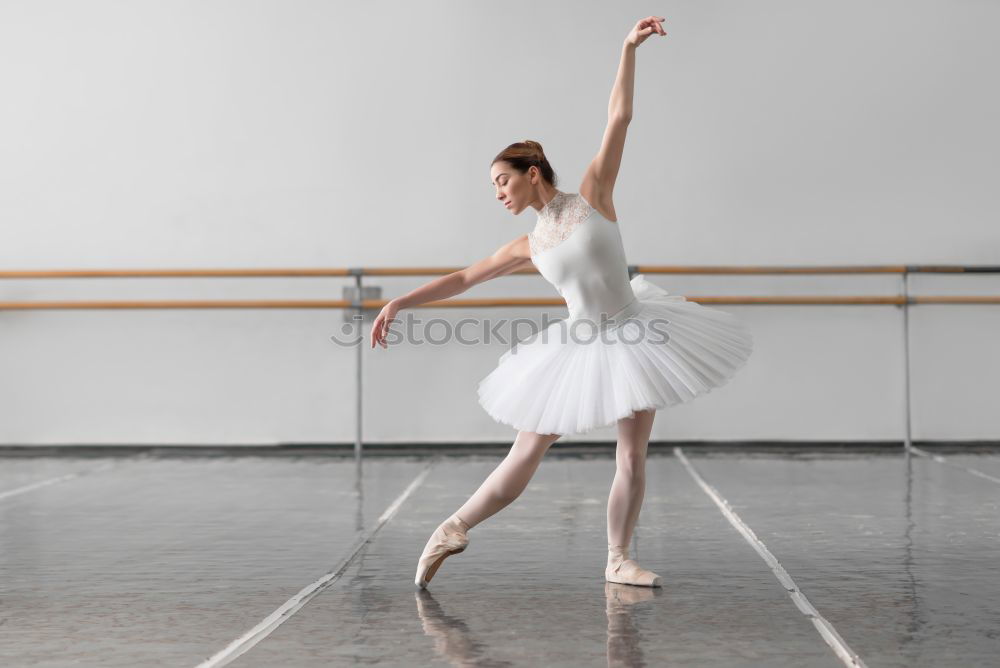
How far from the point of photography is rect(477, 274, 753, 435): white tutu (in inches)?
104

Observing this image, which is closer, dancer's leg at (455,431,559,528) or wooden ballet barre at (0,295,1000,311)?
dancer's leg at (455,431,559,528)

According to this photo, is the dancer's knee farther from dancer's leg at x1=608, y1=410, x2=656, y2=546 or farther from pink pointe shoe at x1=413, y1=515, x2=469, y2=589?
pink pointe shoe at x1=413, y1=515, x2=469, y2=589

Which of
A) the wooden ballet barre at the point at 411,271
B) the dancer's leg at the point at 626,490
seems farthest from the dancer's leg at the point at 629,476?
the wooden ballet barre at the point at 411,271

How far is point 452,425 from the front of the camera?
6.31 m

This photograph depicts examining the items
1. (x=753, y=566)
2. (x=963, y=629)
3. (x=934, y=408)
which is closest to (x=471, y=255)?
(x=934, y=408)

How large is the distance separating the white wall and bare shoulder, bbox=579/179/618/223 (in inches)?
136

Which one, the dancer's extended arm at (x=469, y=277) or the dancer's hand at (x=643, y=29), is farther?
the dancer's extended arm at (x=469, y=277)

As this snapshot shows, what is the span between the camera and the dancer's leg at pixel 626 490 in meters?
2.76

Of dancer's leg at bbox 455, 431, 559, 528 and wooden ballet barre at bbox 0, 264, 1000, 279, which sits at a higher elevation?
wooden ballet barre at bbox 0, 264, 1000, 279

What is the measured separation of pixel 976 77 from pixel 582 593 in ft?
15.3

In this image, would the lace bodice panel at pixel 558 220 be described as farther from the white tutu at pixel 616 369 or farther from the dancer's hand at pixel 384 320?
the dancer's hand at pixel 384 320

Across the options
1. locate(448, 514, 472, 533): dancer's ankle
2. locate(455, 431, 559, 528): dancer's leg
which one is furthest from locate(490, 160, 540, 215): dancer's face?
locate(448, 514, 472, 533): dancer's ankle

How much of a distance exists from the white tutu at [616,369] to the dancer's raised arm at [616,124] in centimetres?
30

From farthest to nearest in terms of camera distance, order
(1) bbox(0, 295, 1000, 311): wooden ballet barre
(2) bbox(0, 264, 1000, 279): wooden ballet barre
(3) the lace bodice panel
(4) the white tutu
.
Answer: (1) bbox(0, 295, 1000, 311): wooden ballet barre, (2) bbox(0, 264, 1000, 279): wooden ballet barre, (3) the lace bodice panel, (4) the white tutu
